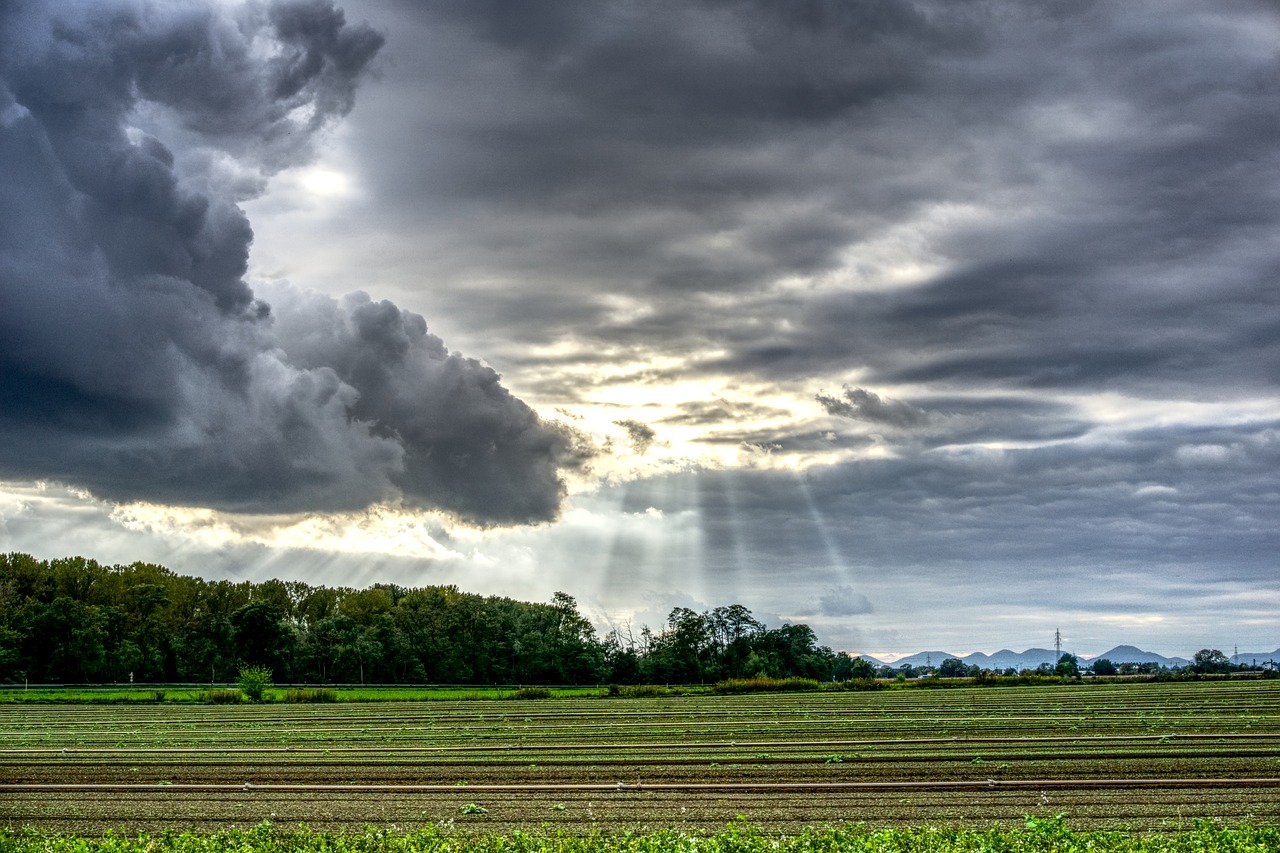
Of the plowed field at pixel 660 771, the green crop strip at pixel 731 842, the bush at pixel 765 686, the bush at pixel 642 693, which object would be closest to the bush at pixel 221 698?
the plowed field at pixel 660 771

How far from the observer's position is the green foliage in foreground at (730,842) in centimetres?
2006

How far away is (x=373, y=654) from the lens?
154 m

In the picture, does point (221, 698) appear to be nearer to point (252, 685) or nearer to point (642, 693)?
point (252, 685)

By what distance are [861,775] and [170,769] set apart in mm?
27270

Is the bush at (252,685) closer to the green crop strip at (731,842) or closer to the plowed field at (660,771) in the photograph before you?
the plowed field at (660,771)

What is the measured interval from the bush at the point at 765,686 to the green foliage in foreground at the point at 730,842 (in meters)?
99.5

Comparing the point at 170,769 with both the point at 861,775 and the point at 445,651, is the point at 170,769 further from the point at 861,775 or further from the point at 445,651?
the point at 445,651

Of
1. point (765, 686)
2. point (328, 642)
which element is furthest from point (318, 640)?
point (765, 686)

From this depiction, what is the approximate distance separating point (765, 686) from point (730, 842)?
4107 inches

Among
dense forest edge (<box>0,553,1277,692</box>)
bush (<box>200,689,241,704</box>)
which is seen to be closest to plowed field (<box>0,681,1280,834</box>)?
bush (<box>200,689,241,704</box>)

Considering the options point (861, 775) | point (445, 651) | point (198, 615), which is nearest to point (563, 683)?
point (445, 651)

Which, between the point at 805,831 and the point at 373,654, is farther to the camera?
the point at 373,654

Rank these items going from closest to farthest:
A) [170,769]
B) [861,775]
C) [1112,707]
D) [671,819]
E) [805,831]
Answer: [805,831] → [671,819] → [861,775] → [170,769] → [1112,707]

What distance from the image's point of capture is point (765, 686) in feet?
399
